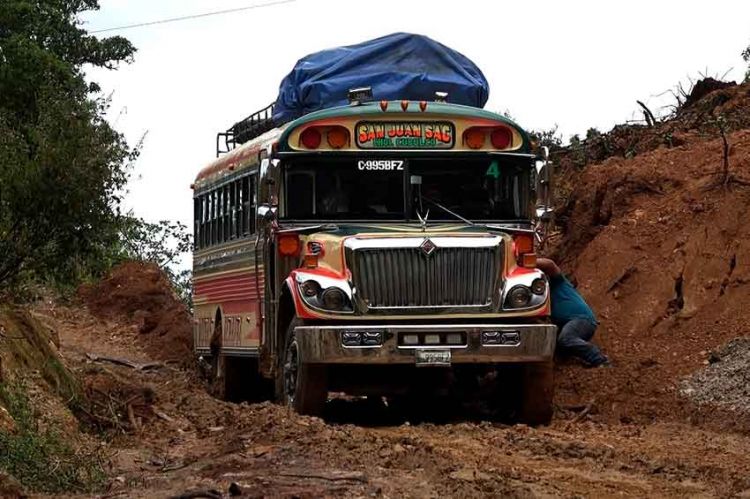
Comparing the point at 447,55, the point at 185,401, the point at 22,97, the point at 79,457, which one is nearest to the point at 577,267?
the point at 447,55

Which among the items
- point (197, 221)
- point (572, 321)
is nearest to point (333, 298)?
point (572, 321)

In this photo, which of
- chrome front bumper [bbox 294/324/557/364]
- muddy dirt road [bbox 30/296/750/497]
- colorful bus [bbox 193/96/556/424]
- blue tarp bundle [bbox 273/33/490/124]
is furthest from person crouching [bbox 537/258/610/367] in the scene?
chrome front bumper [bbox 294/324/557/364]

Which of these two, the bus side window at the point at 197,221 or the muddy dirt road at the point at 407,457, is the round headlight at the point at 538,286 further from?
the bus side window at the point at 197,221

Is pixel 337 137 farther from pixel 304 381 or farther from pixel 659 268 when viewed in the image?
pixel 659 268

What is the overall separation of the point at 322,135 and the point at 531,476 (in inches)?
214

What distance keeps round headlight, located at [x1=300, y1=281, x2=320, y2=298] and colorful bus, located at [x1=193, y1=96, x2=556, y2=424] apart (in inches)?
0.8

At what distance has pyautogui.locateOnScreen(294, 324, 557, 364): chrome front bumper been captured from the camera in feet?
48.2

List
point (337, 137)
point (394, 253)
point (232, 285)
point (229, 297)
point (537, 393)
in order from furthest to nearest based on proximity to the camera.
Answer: point (229, 297) → point (232, 285) → point (337, 137) → point (537, 393) → point (394, 253)

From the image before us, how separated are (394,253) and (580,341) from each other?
150 inches

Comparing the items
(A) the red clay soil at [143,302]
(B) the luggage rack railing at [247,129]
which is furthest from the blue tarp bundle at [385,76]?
(A) the red clay soil at [143,302]

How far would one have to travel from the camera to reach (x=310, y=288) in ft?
48.9

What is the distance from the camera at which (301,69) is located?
1839cm

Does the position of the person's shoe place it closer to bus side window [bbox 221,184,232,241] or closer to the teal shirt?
the teal shirt

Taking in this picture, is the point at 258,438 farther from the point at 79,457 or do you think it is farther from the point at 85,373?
the point at 85,373
